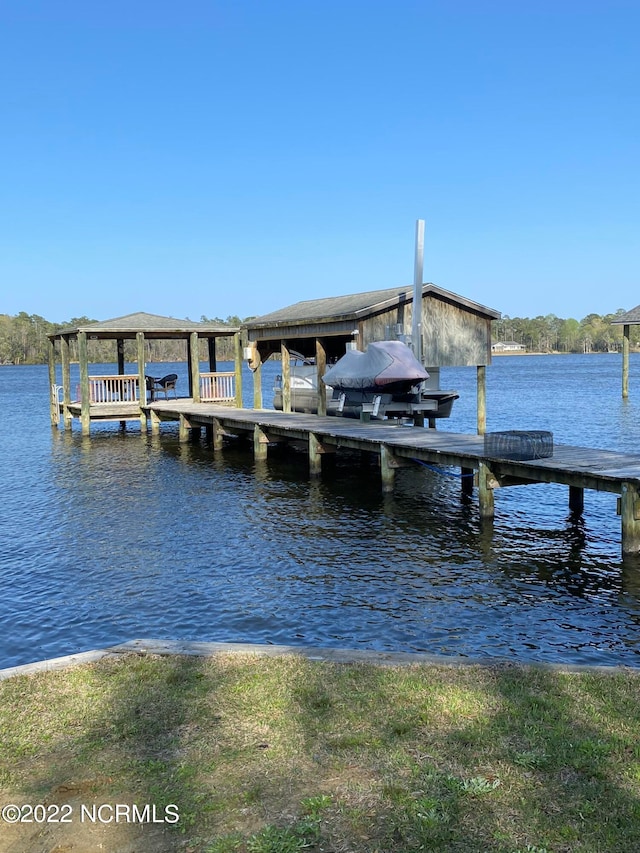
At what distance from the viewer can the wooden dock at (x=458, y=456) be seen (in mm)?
12188

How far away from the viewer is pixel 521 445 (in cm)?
1401

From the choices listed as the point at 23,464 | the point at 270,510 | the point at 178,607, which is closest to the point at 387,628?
the point at 178,607

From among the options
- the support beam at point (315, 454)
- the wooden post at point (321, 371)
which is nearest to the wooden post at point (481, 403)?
the wooden post at point (321, 371)

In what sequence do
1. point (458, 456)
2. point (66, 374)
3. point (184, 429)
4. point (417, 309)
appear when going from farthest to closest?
1. point (66, 374)
2. point (184, 429)
3. point (417, 309)
4. point (458, 456)

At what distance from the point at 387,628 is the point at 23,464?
19700mm

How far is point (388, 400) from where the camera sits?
2286 centimetres

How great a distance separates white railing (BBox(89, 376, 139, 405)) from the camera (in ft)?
Answer: 107

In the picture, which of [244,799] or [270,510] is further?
[270,510]

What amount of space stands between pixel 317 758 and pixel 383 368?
1692cm

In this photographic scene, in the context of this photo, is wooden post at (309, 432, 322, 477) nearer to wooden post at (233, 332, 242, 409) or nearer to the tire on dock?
the tire on dock

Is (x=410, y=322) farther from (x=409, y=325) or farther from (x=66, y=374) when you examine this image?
(x=66, y=374)

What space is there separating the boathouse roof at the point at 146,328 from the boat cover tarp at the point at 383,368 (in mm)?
10803

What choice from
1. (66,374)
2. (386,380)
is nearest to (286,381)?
(386,380)

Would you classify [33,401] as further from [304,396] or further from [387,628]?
[387,628]
